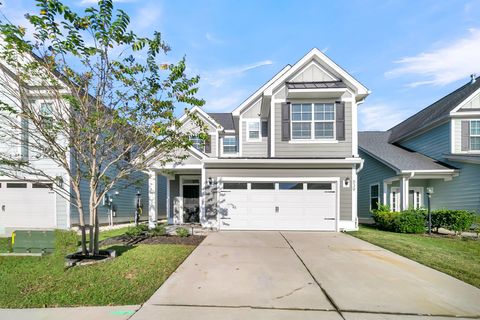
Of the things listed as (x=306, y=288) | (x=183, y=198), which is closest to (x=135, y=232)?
(x=183, y=198)

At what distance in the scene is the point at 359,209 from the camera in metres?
19.6

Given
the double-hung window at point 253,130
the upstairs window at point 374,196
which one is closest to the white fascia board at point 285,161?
the double-hung window at point 253,130

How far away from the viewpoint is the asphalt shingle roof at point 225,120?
18984 mm

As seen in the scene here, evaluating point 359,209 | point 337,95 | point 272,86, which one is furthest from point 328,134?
point 359,209

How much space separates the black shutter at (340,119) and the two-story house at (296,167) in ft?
0.15

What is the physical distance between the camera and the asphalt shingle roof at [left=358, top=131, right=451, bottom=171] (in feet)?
49.2

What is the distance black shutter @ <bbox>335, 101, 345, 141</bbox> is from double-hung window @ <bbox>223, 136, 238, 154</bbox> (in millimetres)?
7095

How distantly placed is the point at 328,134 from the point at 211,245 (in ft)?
24.8

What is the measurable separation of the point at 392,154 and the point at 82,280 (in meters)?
16.8

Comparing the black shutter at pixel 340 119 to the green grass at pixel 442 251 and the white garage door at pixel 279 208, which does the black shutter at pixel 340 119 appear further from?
the green grass at pixel 442 251

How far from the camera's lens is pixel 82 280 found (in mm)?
5336

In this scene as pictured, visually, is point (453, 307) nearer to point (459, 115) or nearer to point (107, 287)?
point (107, 287)

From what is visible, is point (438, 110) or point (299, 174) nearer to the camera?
point (299, 174)

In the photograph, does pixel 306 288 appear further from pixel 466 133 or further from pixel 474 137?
pixel 474 137
